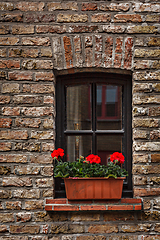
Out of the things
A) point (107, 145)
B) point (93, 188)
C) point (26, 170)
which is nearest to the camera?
point (93, 188)

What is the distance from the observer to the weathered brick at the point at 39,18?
215 cm

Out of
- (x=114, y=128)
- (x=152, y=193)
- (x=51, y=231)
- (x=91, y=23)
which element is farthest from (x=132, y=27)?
(x=51, y=231)

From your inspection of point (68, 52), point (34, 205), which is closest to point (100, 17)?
point (68, 52)

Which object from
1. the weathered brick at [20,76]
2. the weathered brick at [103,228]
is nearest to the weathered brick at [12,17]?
the weathered brick at [20,76]

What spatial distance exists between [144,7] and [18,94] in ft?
5.33

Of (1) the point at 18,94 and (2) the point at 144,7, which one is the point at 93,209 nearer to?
(1) the point at 18,94

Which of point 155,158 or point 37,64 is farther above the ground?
point 37,64

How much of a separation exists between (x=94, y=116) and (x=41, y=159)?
29.4 inches

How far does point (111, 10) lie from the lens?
7.07 ft

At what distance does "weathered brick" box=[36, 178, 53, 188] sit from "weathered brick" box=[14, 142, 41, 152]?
0.31m

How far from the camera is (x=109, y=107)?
92.6 inches

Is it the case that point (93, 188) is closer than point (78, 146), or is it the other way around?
point (93, 188)

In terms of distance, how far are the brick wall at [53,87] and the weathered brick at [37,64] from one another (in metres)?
0.01

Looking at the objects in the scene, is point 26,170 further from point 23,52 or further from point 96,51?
point 96,51
